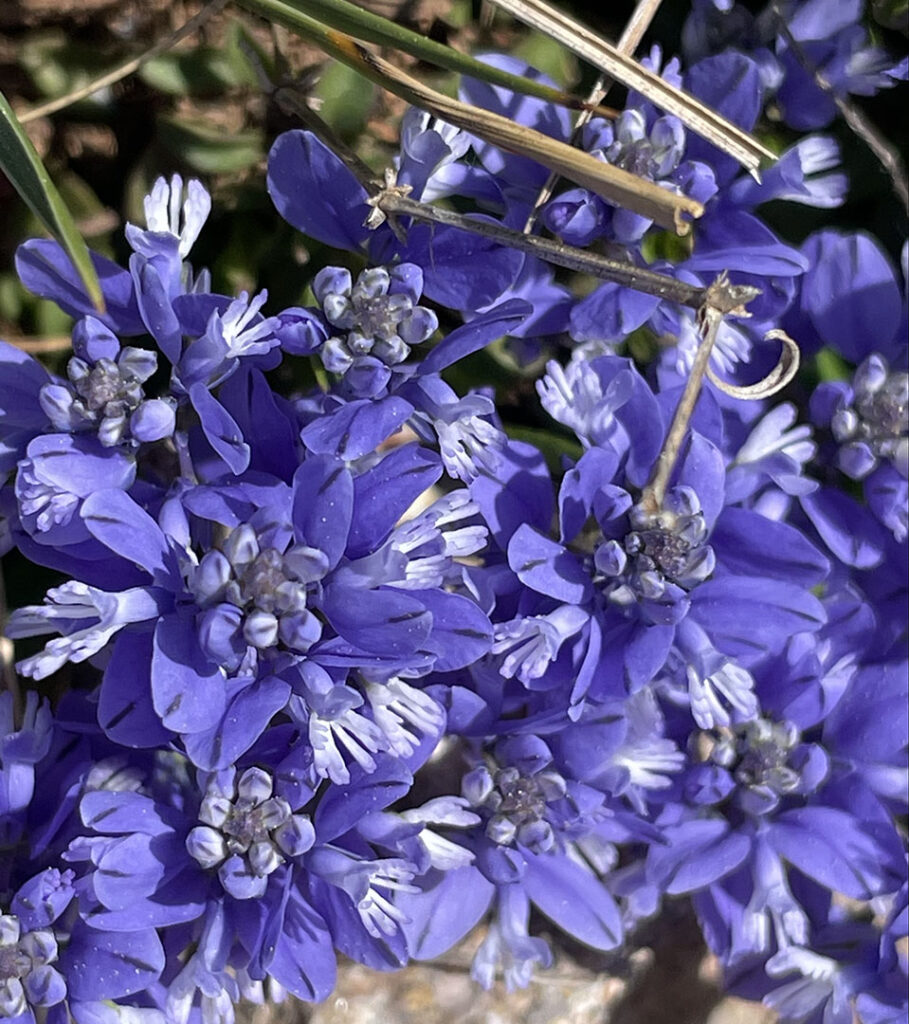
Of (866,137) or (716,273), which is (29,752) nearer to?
(716,273)

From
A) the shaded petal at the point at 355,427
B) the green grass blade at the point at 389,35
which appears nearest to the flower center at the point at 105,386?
the shaded petal at the point at 355,427

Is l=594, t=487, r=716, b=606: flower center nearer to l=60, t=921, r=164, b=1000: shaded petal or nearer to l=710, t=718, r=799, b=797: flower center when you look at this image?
l=710, t=718, r=799, b=797: flower center

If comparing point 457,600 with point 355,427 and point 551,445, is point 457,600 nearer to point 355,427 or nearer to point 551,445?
point 355,427

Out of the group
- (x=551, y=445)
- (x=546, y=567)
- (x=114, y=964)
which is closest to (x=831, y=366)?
(x=551, y=445)

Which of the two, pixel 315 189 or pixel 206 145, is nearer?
pixel 315 189

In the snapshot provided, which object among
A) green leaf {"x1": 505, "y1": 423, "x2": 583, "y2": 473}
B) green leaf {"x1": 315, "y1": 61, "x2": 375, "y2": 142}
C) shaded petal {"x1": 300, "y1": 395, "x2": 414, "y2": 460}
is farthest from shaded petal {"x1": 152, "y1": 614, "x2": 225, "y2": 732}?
green leaf {"x1": 315, "y1": 61, "x2": 375, "y2": 142}

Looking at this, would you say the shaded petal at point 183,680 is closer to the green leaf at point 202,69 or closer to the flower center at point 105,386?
the flower center at point 105,386
